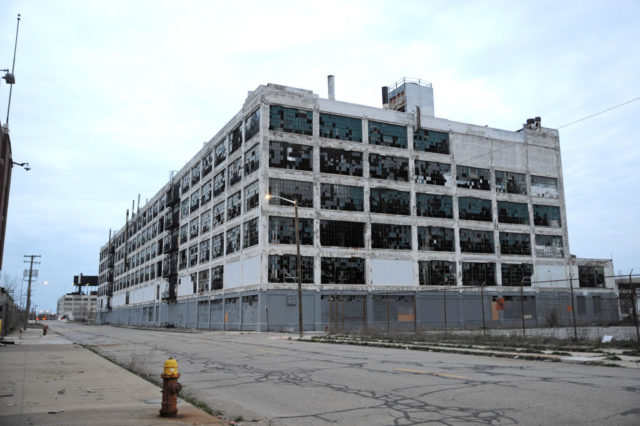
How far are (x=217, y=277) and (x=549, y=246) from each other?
36929mm

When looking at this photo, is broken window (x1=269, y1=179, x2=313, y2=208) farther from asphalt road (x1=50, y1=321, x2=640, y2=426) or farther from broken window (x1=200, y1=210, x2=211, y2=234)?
asphalt road (x1=50, y1=321, x2=640, y2=426)

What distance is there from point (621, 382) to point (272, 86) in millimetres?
42211

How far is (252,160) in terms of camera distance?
49.4 meters

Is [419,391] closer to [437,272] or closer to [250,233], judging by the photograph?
[250,233]

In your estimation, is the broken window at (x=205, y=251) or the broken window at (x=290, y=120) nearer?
the broken window at (x=290, y=120)

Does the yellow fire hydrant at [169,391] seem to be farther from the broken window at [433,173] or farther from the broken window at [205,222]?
the broken window at [205,222]

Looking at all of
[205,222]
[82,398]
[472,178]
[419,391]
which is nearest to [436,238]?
[472,178]

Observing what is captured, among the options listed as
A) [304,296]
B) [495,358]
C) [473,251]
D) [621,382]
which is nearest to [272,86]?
[304,296]

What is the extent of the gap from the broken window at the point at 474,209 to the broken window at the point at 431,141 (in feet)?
18.6

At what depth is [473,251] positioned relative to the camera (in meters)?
54.6

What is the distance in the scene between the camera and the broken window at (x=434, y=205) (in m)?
53.1

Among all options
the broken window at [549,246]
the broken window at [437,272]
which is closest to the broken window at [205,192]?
the broken window at [437,272]

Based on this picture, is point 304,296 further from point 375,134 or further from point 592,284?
point 592,284

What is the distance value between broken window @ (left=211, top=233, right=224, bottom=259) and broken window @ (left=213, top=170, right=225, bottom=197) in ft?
16.3
